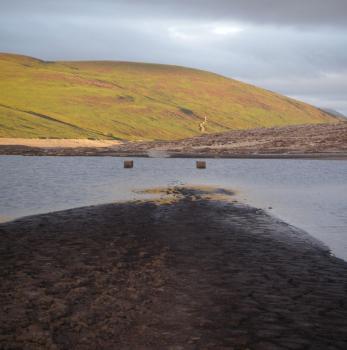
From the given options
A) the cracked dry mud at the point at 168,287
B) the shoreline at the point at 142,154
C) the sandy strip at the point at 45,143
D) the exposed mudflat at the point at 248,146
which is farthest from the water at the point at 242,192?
the sandy strip at the point at 45,143

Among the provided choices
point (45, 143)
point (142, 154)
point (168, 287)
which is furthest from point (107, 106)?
point (168, 287)

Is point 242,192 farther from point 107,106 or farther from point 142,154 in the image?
point 107,106

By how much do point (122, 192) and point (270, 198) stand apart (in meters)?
7.34

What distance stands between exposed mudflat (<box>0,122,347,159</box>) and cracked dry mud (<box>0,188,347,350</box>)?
46173 millimetres

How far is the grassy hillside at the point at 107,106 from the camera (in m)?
116

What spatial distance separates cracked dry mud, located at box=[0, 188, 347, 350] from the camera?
7590 mm

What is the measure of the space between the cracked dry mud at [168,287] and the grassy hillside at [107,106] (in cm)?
8816

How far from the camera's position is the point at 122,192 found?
1105 inches

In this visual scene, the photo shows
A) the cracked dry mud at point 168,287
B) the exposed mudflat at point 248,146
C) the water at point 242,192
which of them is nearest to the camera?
the cracked dry mud at point 168,287

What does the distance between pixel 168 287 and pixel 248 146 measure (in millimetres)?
64241

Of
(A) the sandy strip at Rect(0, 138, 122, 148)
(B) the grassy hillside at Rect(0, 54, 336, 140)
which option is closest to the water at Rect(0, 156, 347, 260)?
(A) the sandy strip at Rect(0, 138, 122, 148)

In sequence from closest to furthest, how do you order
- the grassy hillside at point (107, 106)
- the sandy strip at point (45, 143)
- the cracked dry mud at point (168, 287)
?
the cracked dry mud at point (168, 287), the sandy strip at point (45, 143), the grassy hillside at point (107, 106)

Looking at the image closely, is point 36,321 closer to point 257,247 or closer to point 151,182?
point 257,247

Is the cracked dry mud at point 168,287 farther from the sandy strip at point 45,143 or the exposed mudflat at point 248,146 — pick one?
the sandy strip at point 45,143
